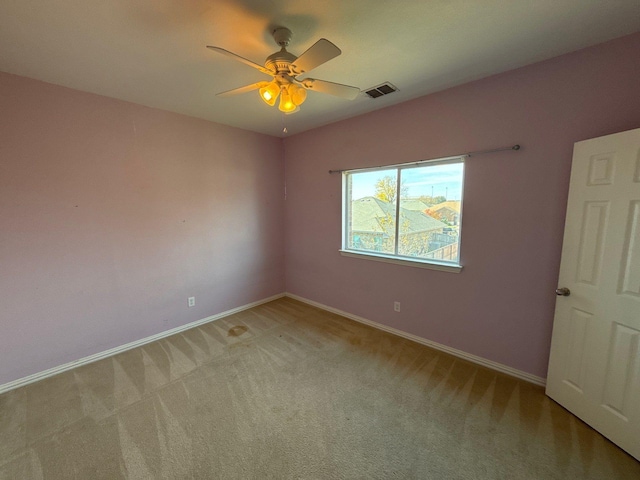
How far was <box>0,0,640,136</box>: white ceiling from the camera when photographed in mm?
1372

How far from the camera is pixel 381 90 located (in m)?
2.35

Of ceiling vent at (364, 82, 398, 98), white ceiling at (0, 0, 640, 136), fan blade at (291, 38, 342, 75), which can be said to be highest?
ceiling vent at (364, 82, 398, 98)

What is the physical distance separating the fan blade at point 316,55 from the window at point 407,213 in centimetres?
164

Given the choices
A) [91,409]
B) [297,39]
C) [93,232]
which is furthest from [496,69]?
[91,409]

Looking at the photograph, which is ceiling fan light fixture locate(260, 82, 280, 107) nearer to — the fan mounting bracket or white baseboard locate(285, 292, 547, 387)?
the fan mounting bracket

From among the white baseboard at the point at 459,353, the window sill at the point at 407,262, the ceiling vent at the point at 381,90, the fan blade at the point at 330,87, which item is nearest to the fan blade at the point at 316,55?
the fan blade at the point at 330,87

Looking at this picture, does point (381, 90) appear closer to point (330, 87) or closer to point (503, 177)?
point (330, 87)

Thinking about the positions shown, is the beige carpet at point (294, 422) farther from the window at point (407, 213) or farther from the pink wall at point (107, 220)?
the window at point (407, 213)

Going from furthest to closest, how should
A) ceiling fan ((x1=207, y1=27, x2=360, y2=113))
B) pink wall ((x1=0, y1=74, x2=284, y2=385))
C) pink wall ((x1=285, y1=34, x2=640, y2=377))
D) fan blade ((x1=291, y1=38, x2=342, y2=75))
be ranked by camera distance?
pink wall ((x1=0, y1=74, x2=284, y2=385)) → pink wall ((x1=285, y1=34, x2=640, y2=377)) → ceiling fan ((x1=207, y1=27, x2=360, y2=113)) → fan blade ((x1=291, y1=38, x2=342, y2=75))

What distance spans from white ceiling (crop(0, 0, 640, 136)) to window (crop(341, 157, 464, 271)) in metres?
0.87

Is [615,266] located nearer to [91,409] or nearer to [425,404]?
[425,404]

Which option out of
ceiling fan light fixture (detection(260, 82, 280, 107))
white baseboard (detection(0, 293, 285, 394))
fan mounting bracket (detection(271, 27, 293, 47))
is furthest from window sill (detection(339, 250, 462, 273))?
fan mounting bracket (detection(271, 27, 293, 47))

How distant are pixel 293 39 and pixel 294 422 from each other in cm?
258

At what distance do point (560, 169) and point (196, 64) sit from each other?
285cm
